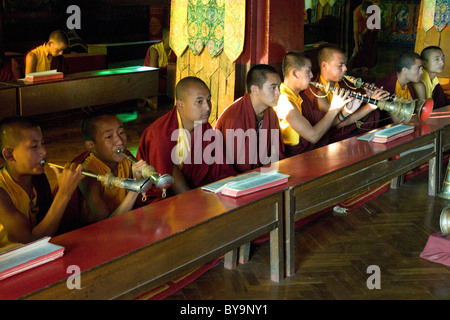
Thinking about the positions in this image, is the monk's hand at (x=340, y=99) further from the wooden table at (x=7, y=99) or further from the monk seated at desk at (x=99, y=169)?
the wooden table at (x=7, y=99)

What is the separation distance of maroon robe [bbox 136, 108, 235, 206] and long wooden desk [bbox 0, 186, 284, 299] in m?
0.65

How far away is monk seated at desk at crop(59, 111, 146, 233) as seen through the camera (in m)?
3.12

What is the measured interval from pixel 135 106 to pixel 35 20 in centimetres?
413

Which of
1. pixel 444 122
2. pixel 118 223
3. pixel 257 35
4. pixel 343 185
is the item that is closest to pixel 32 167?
pixel 118 223

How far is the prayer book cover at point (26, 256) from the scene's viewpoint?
2.07m

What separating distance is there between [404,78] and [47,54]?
456 centimetres

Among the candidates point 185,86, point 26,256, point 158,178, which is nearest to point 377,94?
point 185,86

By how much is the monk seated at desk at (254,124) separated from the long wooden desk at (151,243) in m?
1.13

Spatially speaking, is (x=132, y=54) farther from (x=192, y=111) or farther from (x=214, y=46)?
(x=192, y=111)

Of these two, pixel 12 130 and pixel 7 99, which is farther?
pixel 7 99

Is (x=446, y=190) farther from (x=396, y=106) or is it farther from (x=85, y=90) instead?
(x=85, y=90)

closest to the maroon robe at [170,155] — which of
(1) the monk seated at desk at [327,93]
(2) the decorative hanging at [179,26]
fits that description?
(1) the monk seated at desk at [327,93]

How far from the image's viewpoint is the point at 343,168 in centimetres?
Answer: 351

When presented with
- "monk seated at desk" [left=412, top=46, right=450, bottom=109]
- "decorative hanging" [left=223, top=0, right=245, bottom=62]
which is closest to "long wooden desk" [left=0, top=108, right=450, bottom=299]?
"decorative hanging" [left=223, top=0, right=245, bottom=62]
